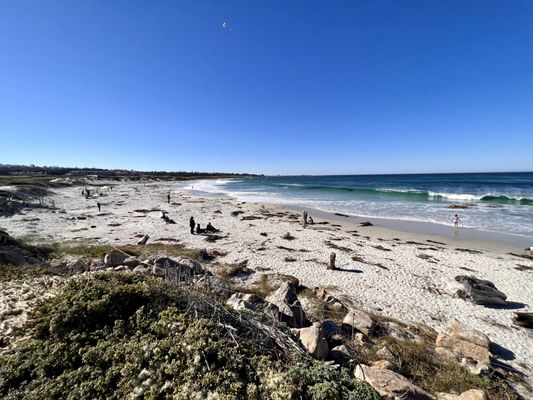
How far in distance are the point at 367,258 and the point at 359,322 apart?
7.43 meters

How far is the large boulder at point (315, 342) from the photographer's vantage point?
4.34 m

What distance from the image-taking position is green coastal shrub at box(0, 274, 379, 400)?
305cm

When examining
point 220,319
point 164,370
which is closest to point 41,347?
point 164,370

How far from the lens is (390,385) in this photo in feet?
12.4

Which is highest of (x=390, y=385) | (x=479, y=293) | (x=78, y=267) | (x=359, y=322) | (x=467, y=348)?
(x=78, y=267)

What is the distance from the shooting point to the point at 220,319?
4238 mm

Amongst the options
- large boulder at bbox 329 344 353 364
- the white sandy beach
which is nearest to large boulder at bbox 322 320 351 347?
large boulder at bbox 329 344 353 364

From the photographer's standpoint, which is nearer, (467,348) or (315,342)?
(315,342)

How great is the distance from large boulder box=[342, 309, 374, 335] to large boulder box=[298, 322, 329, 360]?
1.87 meters

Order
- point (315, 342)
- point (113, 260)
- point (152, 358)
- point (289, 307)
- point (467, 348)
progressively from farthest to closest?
1. point (113, 260)
2. point (289, 307)
3. point (467, 348)
4. point (315, 342)
5. point (152, 358)

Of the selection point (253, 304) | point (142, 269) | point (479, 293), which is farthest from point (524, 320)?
point (142, 269)

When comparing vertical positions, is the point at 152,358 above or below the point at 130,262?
above

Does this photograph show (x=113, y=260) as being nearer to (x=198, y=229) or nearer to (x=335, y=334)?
→ (x=335, y=334)

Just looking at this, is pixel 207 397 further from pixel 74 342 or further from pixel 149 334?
pixel 74 342
